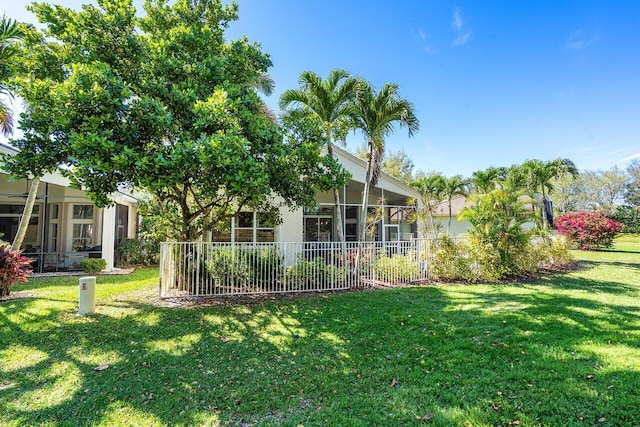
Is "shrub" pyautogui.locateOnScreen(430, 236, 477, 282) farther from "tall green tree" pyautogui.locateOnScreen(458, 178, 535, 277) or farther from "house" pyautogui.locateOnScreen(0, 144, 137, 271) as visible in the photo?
"house" pyautogui.locateOnScreen(0, 144, 137, 271)

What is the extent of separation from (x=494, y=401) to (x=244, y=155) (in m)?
5.12

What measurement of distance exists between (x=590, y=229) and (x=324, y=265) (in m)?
20.9

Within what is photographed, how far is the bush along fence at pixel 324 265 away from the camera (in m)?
8.07

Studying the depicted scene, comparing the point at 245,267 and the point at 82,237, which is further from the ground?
the point at 82,237

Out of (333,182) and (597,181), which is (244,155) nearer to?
(333,182)

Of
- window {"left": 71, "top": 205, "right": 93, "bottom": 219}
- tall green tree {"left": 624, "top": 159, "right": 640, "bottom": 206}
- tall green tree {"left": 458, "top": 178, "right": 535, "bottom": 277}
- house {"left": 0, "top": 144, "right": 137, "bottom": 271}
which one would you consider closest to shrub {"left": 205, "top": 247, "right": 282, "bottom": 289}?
tall green tree {"left": 458, "top": 178, "right": 535, "bottom": 277}

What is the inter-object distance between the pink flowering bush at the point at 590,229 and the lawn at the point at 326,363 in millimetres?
16307

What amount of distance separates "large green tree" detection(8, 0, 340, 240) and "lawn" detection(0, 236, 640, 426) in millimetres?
2709

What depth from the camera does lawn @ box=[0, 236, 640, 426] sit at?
3.03m

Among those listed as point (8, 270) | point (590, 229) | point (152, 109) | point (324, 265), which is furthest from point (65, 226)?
point (590, 229)

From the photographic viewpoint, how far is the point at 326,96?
1006 cm

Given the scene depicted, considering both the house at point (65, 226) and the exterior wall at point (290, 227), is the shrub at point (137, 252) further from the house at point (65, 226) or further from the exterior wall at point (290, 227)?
the exterior wall at point (290, 227)

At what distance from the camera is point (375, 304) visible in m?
7.22

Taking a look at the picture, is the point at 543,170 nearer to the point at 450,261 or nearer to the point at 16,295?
the point at 450,261
